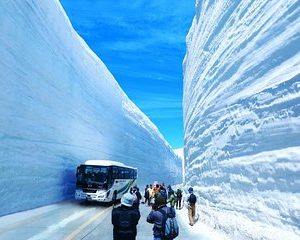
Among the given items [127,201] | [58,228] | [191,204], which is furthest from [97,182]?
[127,201]

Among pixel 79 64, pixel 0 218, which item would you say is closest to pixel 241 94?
pixel 0 218

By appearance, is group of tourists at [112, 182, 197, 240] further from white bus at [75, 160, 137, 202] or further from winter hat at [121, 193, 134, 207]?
white bus at [75, 160, 137, 202]

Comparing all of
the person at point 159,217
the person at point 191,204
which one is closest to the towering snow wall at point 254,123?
the person at point 191,204

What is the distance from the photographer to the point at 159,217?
5688 millimetres

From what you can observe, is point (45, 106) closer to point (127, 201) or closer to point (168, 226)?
point (168, 226)

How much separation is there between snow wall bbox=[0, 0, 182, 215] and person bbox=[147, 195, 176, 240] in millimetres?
10663

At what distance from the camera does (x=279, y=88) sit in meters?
7.67

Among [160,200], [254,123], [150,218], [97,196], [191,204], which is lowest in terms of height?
[150,218]

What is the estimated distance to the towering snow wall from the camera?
23.3 feet

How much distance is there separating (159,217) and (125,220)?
2.44 ft

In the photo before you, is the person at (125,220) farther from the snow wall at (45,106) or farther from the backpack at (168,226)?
the snow wall at (45,106)

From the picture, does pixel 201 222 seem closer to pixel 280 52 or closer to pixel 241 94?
pixel 241 94

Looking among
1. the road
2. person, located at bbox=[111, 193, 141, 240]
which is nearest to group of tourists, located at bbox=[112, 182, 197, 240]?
person, located at bbox=[111, 193, 141, 240]

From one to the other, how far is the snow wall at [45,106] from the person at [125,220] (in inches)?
431
